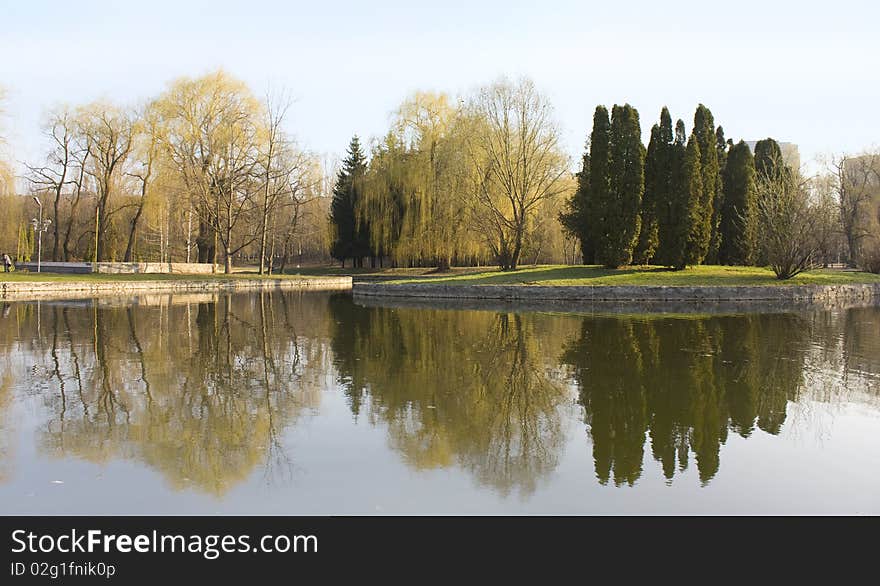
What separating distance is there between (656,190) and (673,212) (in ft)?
5.08

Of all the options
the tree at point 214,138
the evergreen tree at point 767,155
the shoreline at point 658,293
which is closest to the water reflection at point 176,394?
the shoreline at point 658,293

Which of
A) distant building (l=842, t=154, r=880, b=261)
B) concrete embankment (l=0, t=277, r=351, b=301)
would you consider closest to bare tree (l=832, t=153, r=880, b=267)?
distant building (l=842, t=154, r=880, b=261)

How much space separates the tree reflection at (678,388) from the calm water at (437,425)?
0.11ft

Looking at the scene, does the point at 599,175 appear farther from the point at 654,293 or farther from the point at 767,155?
the point at 767,155

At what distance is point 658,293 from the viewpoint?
2614cm

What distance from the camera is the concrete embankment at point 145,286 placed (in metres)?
28.8

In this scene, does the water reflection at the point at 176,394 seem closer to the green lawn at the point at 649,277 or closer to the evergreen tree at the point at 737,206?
the green lawn at the point at 649,277

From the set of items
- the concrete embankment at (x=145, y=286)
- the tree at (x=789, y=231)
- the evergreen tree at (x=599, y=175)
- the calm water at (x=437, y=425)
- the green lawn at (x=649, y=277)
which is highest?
the evergreen tree at (x=599, y=175)

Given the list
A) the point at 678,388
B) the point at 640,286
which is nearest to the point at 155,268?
the point at 640,286

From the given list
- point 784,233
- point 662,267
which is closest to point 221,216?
point 662,267

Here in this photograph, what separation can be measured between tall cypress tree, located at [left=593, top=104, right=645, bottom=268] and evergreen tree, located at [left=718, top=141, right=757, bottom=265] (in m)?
7.31

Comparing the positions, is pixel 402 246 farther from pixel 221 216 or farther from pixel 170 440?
pixel 170 440

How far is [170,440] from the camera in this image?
6094mm
